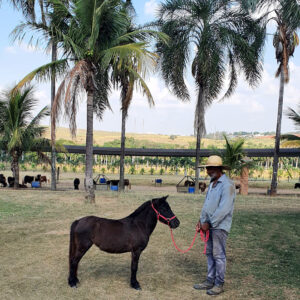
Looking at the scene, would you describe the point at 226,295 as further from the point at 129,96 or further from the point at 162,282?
the point at 129,96

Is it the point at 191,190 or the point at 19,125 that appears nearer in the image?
the point at 19,125

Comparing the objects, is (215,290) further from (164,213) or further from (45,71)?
(45,71)

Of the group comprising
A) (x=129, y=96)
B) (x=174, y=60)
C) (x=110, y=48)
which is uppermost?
(x=174, y=60)

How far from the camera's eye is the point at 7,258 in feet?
21.5

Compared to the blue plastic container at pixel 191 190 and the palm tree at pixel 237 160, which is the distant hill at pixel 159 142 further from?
the palm tree at pixel 237 160

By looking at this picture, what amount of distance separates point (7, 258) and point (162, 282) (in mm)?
3135

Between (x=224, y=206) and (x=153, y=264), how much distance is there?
91.0 inches

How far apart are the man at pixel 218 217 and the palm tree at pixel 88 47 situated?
8481 mm

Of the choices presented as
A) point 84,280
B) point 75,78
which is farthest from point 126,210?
point 84,280

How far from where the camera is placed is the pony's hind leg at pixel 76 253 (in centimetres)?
494

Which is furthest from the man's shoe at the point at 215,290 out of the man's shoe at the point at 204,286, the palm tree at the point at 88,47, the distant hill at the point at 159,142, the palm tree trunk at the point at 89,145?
the distant hill at the point at 159,142

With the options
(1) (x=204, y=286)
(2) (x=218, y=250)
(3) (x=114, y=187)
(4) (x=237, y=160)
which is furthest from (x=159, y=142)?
(2) (x=218, y=250)

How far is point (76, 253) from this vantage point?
498cm

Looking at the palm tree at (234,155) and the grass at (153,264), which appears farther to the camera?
the palm tree at (234,155)
